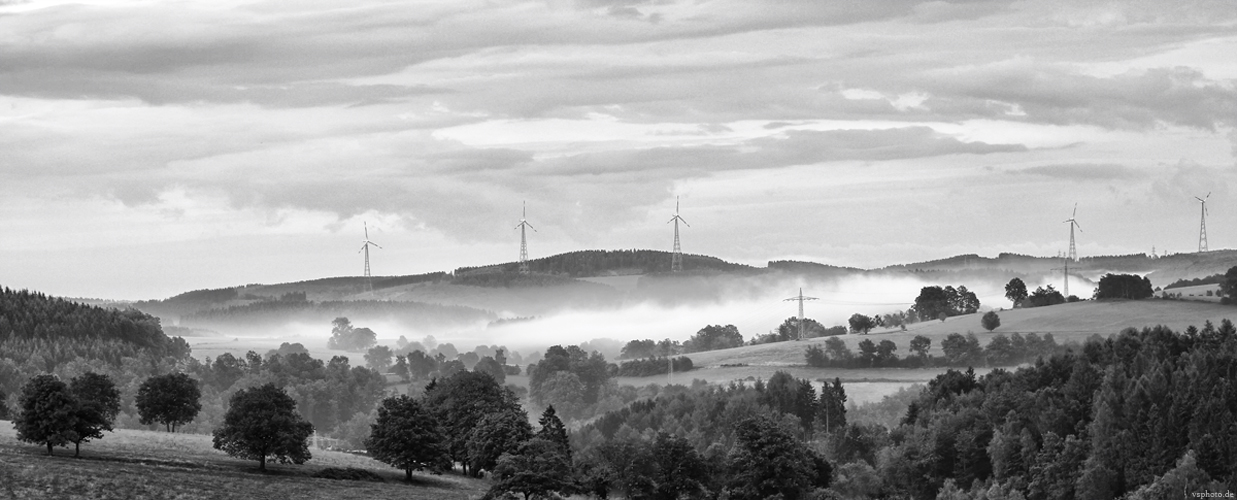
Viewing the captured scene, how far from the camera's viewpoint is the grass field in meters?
154

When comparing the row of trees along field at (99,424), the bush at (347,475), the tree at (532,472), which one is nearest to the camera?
the tree at (532,472)

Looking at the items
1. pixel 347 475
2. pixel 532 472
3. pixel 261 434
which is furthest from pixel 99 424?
pixel 532 472

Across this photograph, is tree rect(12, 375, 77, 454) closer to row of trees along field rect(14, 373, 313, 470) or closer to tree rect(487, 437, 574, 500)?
row of trees along field rect(14, 373, 313, 470)

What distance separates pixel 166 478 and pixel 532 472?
3472 centimetres

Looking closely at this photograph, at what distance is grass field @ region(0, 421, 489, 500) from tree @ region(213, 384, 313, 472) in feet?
4.73

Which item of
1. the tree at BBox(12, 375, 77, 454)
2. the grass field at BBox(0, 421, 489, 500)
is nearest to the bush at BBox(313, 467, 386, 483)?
the grass field at BBox(0, 421, 489, 500)

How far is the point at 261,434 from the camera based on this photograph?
191125mm

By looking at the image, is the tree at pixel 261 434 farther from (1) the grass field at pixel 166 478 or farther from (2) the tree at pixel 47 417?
(2) the tree at pixel 47 417

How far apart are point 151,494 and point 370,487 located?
3018 cm

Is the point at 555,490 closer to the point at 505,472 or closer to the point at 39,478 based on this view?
the point at 505,472

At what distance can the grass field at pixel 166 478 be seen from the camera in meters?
154

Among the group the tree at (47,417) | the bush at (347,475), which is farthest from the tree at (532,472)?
the tree at (47,417)

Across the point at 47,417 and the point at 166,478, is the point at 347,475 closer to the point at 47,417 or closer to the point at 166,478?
the point at 166,478

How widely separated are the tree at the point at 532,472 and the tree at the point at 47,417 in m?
45.5
